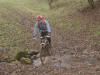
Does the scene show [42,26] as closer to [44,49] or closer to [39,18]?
[39,18]

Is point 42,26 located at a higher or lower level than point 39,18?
lower

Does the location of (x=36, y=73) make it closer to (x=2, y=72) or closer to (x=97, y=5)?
(x=2, y=72)

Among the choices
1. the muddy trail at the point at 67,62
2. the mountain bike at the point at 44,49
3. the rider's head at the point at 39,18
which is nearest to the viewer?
the muddy trail at the point at 67,62

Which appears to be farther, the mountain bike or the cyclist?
the mountain bike

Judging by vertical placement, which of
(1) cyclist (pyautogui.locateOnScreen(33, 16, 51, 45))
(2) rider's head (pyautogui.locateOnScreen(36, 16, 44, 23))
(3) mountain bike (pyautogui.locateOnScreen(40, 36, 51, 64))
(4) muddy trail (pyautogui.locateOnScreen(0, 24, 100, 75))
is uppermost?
(2) rider's head (pyautogui.locateOnScreen(36, 16, 44, 23))

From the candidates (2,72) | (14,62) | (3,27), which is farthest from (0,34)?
(2,72)

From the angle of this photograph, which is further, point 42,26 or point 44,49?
point 44,49

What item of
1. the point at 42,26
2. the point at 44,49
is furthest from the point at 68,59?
the point at 42,26

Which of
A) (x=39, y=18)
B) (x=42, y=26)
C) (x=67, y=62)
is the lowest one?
(x=67, y=62)

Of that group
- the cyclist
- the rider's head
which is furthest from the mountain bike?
the rider's head

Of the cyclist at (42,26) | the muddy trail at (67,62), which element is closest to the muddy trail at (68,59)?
the muddy trail at (67,62)

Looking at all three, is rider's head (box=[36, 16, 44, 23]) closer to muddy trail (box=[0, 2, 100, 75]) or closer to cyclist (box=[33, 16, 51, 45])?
cyclist (box=[33, 16, 51, 45])

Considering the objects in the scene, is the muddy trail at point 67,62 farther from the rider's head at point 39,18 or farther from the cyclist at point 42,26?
the rider's head at point 39,18

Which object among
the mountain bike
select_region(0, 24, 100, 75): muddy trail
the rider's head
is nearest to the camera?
select_region(0, 24, 100, 75): muddy trail
